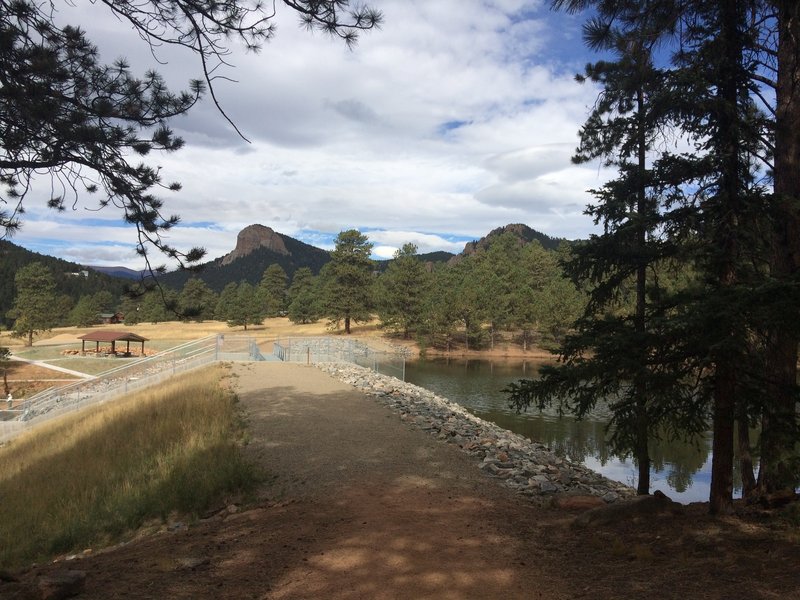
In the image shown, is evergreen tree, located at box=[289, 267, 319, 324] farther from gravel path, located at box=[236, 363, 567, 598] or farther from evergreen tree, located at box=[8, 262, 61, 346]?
gravel path, located at box=[236, 363, 567, 598]

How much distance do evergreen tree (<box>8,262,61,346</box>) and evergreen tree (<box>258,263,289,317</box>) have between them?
2954 centimetres

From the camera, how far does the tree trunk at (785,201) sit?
5213mm

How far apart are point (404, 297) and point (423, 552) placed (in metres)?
50.0

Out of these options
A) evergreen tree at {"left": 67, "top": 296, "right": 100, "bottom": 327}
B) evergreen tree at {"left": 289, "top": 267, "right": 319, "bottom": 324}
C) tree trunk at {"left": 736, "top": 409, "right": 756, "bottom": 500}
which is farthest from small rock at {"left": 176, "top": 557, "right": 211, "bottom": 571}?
evergreen tree at {"left": 67, "top": 296, "right": 100, "bottom": 327}

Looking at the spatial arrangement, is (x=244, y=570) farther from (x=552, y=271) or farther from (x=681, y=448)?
(x=552, y=271)

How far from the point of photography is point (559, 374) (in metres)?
5.85

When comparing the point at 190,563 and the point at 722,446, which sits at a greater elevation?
the point at 722,446

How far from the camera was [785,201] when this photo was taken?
17.3 ft

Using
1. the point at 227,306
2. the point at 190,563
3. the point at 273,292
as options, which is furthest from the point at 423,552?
the point at 273,292

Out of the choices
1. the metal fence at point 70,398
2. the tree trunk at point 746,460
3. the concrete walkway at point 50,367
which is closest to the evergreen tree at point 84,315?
the concrete walkway at point 50,367

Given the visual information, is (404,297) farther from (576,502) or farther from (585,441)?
(576,502)

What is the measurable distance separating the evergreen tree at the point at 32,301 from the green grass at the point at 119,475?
136 feet

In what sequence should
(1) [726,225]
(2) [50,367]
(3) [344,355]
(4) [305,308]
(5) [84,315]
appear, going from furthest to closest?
(5) [84,315] → (4) [305,308] → (2) [50,367] → (3) [344,355] → (1) [726,225]

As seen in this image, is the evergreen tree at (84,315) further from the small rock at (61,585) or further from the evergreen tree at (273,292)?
the small rock at (61,585)
